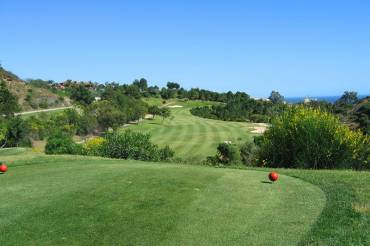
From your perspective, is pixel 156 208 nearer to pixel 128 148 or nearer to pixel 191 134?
pixel 128 148

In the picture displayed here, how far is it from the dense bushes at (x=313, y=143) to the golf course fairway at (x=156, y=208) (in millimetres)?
7634

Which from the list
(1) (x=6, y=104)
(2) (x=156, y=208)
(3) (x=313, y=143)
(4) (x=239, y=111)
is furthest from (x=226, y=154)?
(4) (x=239, y=111)

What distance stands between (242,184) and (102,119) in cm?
7996

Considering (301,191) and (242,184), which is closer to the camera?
(301,191)

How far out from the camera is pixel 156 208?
10484 mm

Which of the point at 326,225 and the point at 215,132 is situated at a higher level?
the point at 326,225

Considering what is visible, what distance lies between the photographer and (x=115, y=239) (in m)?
8.62

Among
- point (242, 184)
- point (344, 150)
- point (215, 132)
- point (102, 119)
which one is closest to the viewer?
point (242, 184)

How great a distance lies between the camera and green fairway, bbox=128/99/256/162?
75.9 m

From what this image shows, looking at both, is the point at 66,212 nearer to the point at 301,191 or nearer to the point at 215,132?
the point at 301,191

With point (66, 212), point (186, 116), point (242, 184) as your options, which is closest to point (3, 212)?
point (66, 212)

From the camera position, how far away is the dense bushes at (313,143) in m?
22.0

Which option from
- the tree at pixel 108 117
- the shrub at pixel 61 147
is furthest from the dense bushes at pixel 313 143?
the tree at pixel 108 117

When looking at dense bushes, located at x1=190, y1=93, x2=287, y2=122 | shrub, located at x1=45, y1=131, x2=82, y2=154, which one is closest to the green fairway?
dense bushes, located at x1=190, y1=93, x2=287, y2=122
